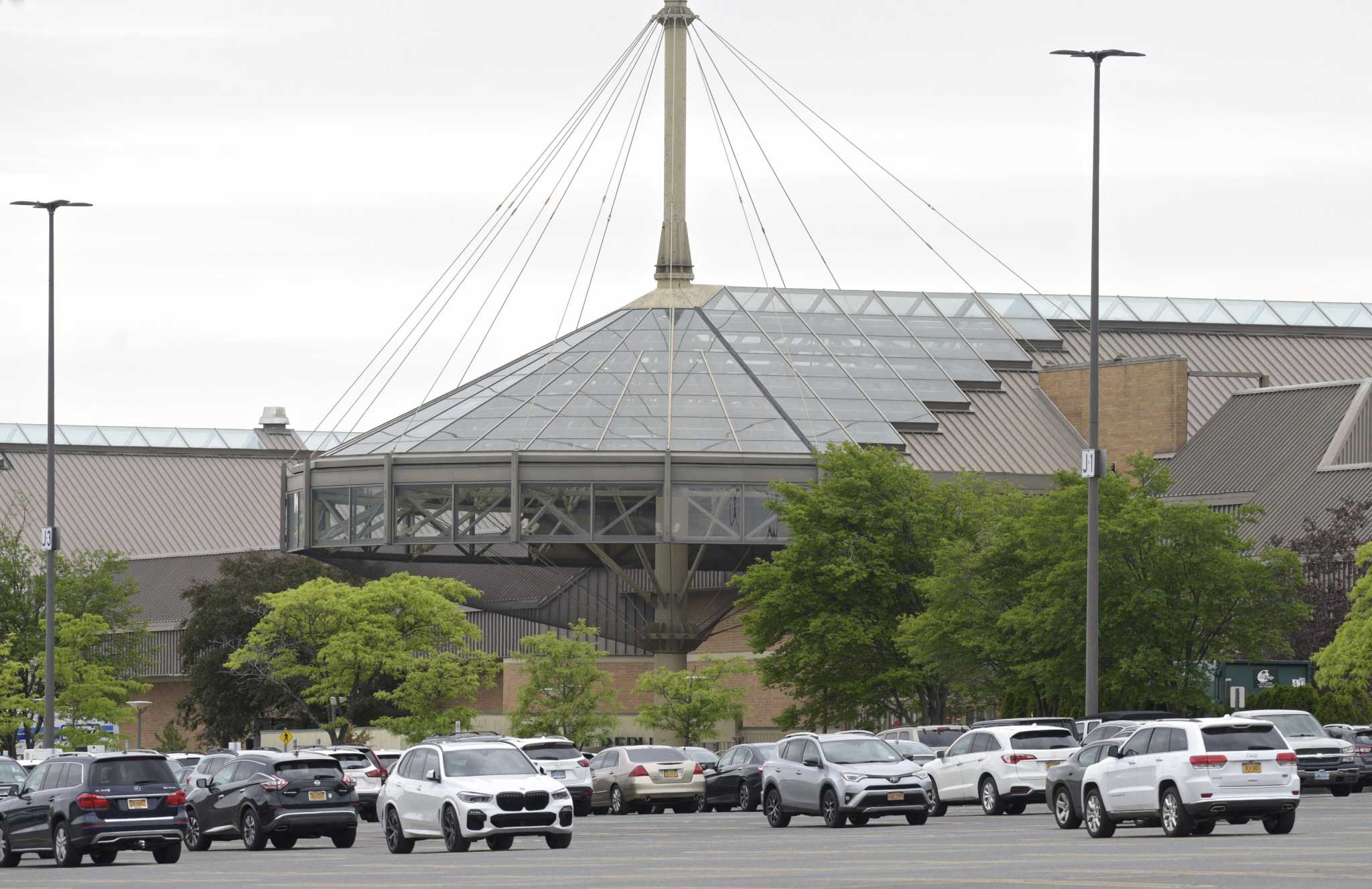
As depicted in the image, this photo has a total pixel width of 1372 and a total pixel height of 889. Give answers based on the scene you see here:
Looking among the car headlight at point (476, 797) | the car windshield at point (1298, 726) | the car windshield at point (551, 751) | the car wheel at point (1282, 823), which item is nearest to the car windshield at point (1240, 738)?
the car wheel at point (1282, 823)

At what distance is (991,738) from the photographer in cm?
4022

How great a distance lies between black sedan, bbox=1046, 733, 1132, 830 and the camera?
108 feet

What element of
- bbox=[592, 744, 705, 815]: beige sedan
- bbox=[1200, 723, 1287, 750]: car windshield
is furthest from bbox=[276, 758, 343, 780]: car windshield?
bbox=[1200, 723, 1287, 750]: car windshield

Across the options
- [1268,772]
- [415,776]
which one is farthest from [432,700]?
[1268,772]

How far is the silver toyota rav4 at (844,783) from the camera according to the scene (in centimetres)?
3609

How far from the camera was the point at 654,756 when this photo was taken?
49344mm

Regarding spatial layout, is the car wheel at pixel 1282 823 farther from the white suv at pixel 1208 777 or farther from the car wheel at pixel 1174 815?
the car wheel at pixel 1174 815

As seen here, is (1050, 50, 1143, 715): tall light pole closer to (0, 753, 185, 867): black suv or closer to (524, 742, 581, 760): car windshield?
(524, 742, 581, 760): car windshield

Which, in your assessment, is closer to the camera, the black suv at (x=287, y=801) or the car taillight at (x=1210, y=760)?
the car taillight at (x=1210, y=760)

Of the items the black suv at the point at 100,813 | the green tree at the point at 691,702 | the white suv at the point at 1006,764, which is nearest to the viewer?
the black suv at the point at 100,813

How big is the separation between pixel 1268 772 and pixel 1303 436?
50.8 meters

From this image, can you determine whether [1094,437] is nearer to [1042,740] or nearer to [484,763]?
[1042,740]

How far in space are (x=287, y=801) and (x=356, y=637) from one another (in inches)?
1395

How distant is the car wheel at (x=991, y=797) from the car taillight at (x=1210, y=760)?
10.6 meters
